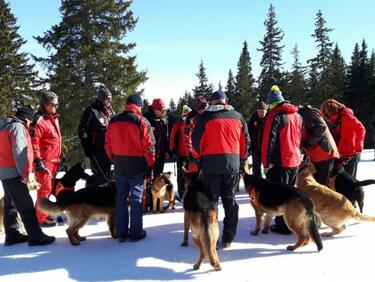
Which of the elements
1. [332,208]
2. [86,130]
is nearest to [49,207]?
[86,130]

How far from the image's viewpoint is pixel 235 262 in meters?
4.68

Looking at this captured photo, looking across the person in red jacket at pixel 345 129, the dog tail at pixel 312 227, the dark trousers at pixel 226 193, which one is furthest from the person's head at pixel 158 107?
the dog tail at pixel 312 227

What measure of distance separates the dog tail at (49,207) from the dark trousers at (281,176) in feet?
10.7

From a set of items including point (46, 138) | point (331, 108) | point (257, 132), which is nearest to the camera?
point (46, 138)

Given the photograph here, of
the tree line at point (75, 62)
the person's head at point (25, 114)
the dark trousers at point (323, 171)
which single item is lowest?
the dark trousers at point (323, 171)

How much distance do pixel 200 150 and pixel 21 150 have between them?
2524 millimetres

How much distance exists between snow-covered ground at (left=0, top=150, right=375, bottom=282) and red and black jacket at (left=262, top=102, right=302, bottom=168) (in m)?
1.19

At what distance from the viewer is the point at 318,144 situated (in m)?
6.13

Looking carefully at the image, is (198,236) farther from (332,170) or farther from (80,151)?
(80,151)

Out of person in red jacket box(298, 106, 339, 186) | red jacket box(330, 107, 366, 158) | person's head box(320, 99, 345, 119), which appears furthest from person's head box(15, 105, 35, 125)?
red jacket box(330, 107, 366, 158)

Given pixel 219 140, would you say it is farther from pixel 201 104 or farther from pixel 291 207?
pixel 201 104

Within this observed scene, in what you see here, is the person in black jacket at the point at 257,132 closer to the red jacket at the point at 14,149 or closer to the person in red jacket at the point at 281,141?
the person in red jacket at the point at 281,141

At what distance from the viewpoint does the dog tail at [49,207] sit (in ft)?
18.2

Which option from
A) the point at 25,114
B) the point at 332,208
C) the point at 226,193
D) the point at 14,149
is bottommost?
the point at 332,208
